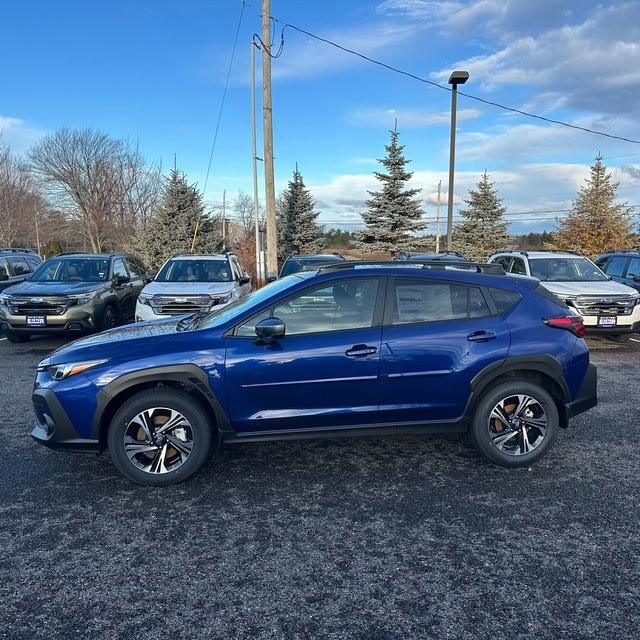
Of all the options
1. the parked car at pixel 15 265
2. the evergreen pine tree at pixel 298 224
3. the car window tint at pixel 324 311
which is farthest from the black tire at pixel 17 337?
the evergreen pine tree at pixel 298 224

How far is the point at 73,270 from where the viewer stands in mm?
10273

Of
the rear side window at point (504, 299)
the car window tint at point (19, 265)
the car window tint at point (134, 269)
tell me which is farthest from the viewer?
the car window tint at point (19, 265)

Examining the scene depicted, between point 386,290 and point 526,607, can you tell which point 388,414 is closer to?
point 386,290

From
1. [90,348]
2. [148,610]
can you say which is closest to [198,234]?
[90,348]

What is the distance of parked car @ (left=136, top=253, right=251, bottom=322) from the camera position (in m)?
9.02

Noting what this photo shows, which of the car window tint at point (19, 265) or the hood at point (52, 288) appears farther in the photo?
the car window tint at point (19, 265)

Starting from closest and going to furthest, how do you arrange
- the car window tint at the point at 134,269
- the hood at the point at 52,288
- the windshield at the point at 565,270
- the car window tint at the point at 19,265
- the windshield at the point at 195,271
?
1. the hood at the point at 52,288
2. the windshield at the point at 565,270
3. the windshield at the point at 195,271
4. the car window tint at the point at 134,269
5. the car window tint at the point at 19,265

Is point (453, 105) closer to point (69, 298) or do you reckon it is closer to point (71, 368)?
point (69, 298)

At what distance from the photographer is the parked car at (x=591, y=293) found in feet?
29.1

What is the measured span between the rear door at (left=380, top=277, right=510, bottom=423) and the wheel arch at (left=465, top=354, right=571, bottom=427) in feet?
0.22

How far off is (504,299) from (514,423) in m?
1.03

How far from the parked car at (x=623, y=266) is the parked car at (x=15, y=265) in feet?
43.4

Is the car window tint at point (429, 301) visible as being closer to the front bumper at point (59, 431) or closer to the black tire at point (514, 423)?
the black tire at point (514, 423)

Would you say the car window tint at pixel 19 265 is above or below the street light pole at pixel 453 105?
below
